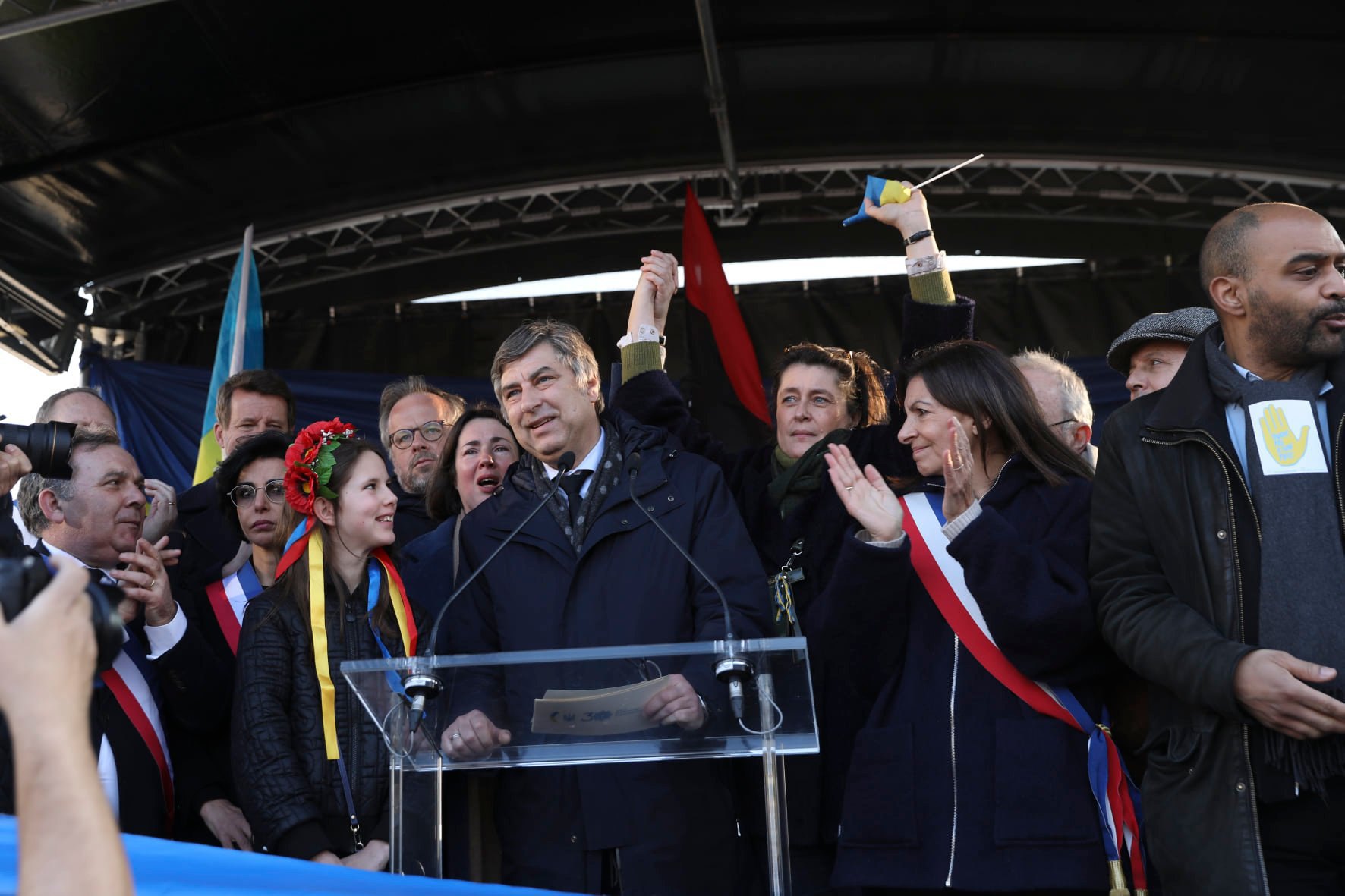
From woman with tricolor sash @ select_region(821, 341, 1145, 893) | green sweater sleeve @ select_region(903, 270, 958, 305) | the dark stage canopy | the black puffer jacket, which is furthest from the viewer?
the dark stage canopy

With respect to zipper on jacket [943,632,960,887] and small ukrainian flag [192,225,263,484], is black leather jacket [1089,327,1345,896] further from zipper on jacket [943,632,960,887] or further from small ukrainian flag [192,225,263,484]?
small ukrainian flag [192,225,263,484]

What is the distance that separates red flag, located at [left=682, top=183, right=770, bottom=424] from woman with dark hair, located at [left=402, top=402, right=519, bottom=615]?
7.58 ft

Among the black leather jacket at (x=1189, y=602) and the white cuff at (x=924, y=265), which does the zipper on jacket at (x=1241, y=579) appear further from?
the white cuff at (x=924, y=265)

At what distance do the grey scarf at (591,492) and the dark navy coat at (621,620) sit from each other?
0.02m

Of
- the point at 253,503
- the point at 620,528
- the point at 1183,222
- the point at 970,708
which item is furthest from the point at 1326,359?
the point at 1183,222

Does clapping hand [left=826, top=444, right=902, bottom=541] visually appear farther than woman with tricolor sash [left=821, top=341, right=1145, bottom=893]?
Yes

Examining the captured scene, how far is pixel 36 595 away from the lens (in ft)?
4.34

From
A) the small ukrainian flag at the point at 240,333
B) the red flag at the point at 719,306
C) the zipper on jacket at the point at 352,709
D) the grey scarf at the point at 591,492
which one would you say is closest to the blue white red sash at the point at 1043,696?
the grey scarf at the point at 591,492

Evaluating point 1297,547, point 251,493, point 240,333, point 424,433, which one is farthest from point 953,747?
point 240,333

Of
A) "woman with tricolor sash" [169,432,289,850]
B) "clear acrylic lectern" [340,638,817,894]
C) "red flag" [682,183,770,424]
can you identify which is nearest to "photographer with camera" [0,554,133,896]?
"clear acrylic lectern" [340,638,817,894]

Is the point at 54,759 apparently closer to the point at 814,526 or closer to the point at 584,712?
the point at 584,712

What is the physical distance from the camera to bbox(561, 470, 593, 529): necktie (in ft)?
9.51

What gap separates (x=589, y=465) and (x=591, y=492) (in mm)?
119

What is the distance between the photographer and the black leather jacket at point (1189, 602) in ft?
7.23
